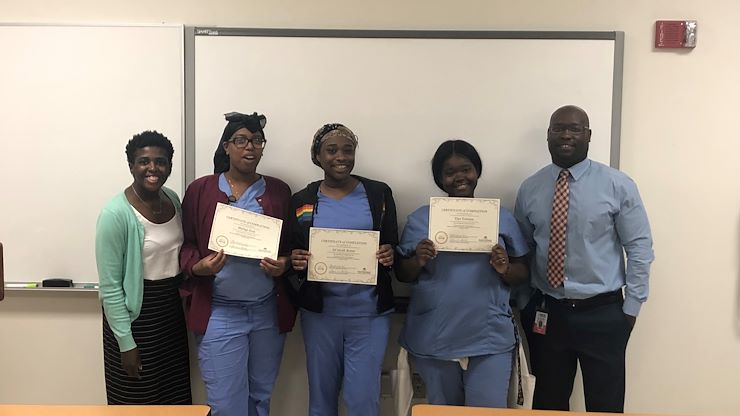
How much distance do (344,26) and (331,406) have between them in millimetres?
1642

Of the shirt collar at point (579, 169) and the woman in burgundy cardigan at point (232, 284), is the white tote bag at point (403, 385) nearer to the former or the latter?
the woman in burgundy cardigan at point (232, 284)

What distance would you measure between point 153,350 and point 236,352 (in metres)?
0.33

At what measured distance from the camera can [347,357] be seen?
2111 millimetres

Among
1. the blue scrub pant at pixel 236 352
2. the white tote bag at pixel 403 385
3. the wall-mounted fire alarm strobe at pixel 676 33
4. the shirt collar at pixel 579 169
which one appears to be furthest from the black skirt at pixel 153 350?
the wall-mounted fire alarm strobe at pixel 676 33

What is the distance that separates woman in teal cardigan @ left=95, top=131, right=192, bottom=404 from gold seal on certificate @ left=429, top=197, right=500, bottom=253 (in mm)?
1037

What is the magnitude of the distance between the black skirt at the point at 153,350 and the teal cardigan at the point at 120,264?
6 cm

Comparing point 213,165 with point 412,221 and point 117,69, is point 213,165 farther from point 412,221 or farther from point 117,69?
point 412,221

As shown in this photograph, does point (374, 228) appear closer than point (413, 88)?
Yes

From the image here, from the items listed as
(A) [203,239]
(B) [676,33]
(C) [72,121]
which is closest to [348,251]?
(A) [203,239]

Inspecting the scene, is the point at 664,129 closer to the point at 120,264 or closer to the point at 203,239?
the point at 203,239

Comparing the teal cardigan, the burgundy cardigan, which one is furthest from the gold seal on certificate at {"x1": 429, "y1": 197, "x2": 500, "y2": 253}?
the teal cardigan

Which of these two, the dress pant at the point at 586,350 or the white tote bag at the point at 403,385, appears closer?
the dress pant at the point at 586,350

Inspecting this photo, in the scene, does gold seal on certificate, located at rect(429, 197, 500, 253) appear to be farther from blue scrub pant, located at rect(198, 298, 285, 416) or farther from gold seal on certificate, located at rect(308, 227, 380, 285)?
blue scrub pant, located at rect(198, 298, 285, 416)

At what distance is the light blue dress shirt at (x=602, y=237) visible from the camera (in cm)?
205
